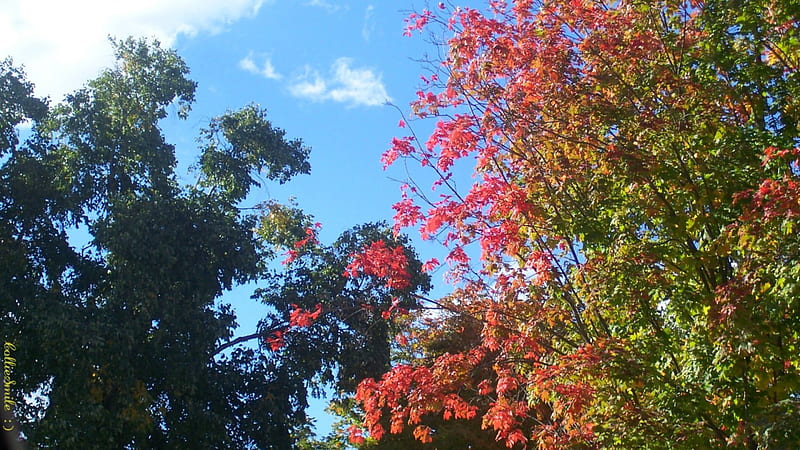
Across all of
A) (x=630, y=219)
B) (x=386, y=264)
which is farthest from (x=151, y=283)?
(x=630, y=219)

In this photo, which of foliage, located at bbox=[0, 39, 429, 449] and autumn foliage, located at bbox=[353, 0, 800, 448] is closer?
autumn foliage, located at bbox=[353, 0, 800, 448]

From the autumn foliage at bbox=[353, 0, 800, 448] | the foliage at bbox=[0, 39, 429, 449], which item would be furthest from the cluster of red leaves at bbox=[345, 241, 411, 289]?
the foliage at bbox=[0, 39, 429, 449]

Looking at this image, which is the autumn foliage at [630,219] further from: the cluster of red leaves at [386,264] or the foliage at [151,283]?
the foliage at [151,283]

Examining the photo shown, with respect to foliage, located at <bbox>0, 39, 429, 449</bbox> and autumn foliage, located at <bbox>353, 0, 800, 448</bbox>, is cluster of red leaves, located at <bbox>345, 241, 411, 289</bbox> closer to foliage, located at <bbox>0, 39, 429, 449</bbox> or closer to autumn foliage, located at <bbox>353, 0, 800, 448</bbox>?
autumn foliage, located at <bbox>353, 0, 800, 448</bbox>

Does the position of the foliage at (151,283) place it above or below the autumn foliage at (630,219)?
above

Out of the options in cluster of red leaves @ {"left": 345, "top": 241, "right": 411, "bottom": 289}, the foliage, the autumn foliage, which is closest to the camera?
the autumn foliage

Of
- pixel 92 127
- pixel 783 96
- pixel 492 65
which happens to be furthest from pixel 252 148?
pixel 783 96

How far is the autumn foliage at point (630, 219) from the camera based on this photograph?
6.06m

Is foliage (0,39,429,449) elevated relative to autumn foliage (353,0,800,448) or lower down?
elevated

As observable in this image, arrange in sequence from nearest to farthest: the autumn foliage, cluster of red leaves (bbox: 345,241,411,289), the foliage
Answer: the autumn foliage, cluster of red leaves (bbox: 345,241,411,289), the foliage

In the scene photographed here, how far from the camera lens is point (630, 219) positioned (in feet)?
22.8

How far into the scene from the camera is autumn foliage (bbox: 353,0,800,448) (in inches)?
239

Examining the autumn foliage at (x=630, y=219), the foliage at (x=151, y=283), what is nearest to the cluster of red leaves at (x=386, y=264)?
the autumn foliage at (x=630, y=219)

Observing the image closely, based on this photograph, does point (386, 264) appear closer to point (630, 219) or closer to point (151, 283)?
point (630, 219)
